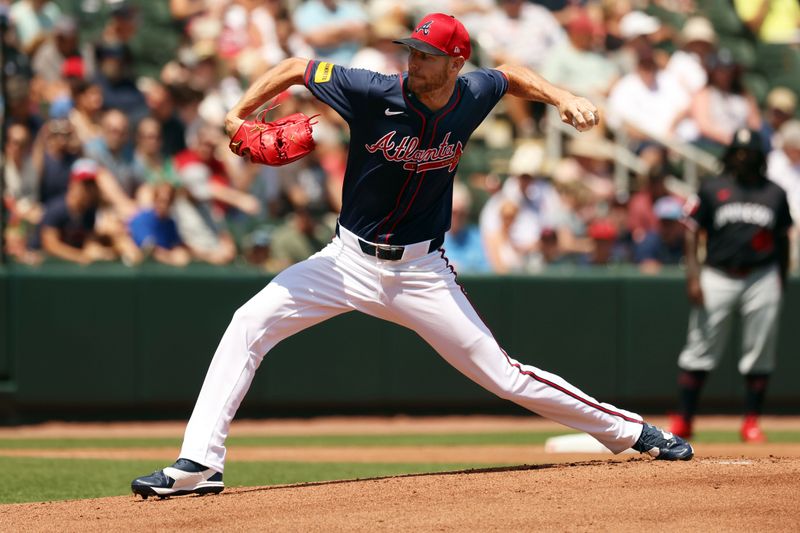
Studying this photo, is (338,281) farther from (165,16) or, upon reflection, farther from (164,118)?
(165,16)

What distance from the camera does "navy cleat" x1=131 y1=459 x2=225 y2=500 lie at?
5.18 m

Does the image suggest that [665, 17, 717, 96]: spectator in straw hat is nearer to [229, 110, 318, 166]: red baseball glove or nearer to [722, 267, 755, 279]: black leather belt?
[722, 267, 755, 279]: black leather belt

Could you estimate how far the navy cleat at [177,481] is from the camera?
5180 millimetres

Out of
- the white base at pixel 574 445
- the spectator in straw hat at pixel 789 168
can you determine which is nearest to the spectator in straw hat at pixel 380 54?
the spectator in straw hat at pixel 789 168

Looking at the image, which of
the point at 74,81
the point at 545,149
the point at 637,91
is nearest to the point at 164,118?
the point at 74,81

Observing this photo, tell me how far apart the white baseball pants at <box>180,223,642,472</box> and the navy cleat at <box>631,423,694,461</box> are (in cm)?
44

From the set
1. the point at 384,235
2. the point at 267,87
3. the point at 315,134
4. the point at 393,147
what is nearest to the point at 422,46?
the point at 393,147

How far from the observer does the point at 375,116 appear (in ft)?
17.2

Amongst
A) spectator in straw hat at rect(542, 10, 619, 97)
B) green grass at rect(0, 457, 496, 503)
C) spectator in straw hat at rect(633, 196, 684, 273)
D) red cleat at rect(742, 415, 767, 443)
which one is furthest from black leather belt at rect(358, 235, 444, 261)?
spectator in straw hat at rect(542, 10, 619, 97)

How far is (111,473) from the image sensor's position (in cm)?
727

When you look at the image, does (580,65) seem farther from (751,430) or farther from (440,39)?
(440,39)

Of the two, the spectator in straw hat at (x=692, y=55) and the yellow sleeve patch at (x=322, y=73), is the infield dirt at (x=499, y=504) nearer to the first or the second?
the yellow sleeve patch at (x=322, y=73)

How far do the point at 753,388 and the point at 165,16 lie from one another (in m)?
7.12

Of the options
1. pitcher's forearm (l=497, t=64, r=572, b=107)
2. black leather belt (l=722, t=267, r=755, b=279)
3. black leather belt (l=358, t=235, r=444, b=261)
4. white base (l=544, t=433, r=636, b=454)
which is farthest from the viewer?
black leather belt (l=722, t=267, r=755, b=279)
